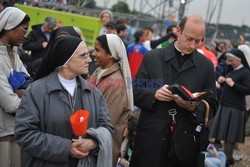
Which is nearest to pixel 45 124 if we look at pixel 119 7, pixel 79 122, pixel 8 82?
pixel 79 122

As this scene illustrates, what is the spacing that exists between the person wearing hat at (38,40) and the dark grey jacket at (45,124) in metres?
4.02

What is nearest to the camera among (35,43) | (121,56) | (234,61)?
(121,56)

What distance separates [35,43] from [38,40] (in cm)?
15

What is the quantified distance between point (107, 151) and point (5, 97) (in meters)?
1.06

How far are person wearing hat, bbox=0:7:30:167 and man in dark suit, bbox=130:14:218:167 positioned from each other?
1151 millimetres

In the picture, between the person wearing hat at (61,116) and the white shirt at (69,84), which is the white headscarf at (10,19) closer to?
the person wearing hat at (61,116)

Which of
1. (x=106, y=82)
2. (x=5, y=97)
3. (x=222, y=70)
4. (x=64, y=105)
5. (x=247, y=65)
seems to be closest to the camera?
(x=64, y=105)

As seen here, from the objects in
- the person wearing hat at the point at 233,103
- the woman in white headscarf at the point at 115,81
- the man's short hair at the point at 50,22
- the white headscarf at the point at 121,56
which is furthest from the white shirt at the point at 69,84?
the man's short hair at the point at 50,22

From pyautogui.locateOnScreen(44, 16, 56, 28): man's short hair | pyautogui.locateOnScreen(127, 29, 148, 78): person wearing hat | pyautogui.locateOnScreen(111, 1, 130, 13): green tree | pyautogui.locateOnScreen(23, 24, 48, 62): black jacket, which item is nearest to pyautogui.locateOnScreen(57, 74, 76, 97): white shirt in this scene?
pyautogui.locateOnScreen(23, 24, 48, 62): black jacket

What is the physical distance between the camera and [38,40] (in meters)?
7.16

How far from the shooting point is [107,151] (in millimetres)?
2994

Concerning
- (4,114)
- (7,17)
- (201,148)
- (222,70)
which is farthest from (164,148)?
(222,70)

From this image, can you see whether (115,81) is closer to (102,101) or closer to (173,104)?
(173,104)

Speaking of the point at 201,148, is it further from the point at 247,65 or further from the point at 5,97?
the point at 247,65
